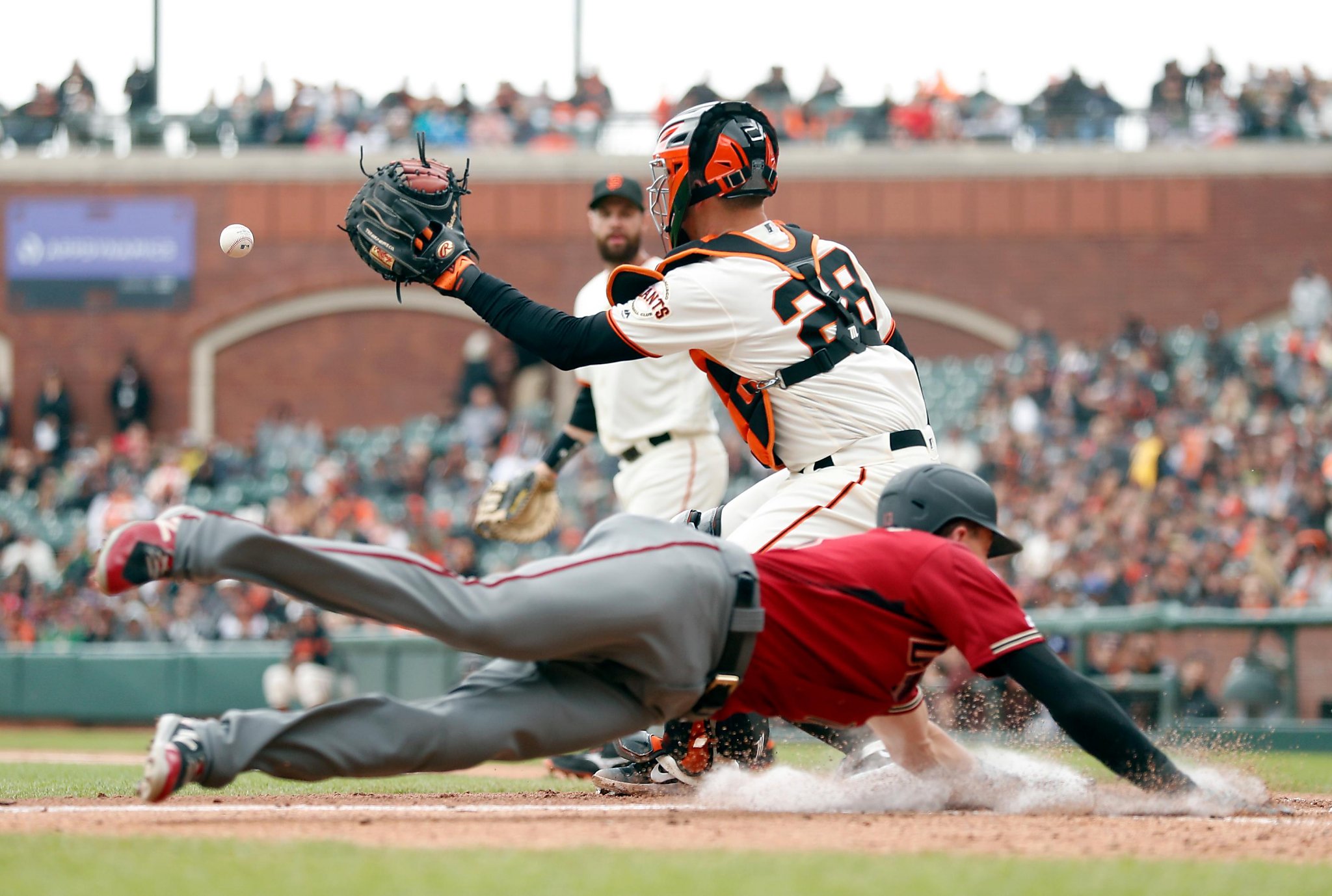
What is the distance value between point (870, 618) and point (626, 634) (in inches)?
28.3

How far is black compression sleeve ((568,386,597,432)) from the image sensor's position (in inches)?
291

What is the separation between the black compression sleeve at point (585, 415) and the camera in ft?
24.3

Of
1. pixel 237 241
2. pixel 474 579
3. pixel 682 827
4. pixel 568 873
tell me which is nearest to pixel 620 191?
pixel 237 241

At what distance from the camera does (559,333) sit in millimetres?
5004

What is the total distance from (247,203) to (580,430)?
2047 cm

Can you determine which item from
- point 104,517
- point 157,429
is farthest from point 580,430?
point 157,429

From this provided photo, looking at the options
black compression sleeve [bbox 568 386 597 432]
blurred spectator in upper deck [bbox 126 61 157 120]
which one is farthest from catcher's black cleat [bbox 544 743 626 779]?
blurred spectator in upper deck [bbox 126 61 157 120]

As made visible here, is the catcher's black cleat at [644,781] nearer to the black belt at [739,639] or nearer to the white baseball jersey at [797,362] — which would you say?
the white baseball jersey at [797,362]

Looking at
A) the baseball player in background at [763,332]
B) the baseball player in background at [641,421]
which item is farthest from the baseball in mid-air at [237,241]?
the baseball player in background at [641,421]

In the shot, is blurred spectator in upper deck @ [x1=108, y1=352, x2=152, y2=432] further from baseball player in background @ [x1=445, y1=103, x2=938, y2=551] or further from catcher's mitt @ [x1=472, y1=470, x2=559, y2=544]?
baseball player in background @ [x1=445, y1=103, x2=938, y2=551]

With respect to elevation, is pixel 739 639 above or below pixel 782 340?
below

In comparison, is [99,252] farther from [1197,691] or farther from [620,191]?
[620,191]

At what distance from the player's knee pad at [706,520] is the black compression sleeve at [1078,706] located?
1.48 m

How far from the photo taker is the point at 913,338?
2586 centimetres
